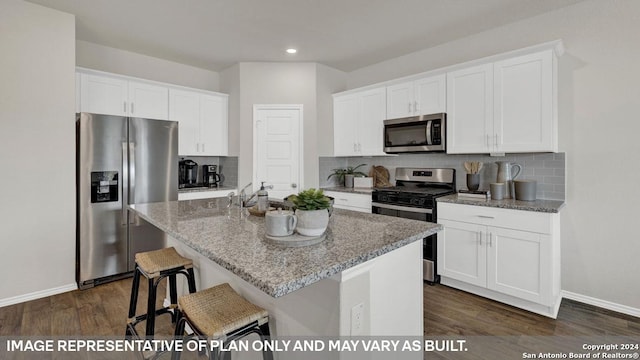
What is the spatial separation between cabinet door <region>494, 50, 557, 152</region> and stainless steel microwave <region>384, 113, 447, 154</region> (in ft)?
1.85

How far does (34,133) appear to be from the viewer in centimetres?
282

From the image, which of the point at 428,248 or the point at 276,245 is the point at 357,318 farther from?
the point at 428,248

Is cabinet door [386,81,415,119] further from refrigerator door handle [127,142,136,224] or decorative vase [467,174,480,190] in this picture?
refrigerator door handle [127,142,136,224]

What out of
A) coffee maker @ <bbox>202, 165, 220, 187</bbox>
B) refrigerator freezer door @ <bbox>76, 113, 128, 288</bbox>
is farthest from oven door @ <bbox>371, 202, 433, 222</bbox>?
refrigerator freezer door @ <bbox>76, 113, 128, 288</bbox>

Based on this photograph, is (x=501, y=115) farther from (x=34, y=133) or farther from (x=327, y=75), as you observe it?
(x=34, y=133)

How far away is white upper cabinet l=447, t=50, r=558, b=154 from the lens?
2662 mm

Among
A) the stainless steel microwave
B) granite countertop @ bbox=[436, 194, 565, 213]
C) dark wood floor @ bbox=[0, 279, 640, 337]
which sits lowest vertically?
dark wood floor @ bbox=[0, 279, 640, 337]

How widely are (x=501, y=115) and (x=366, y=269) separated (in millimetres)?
2473

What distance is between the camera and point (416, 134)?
11.8 ft

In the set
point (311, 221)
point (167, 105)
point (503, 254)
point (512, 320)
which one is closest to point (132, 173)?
point (167, 105)

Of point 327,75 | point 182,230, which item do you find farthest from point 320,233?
point 327,75

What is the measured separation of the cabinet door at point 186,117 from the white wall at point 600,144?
160 inches

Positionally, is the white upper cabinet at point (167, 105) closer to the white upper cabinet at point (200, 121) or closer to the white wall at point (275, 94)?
the white upper cabinet at point (200, 121)

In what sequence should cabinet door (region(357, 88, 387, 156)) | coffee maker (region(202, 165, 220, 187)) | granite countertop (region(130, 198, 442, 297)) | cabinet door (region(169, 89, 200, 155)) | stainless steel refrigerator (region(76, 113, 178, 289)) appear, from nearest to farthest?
granite countertop (region(130, 198, 442, 297)) < stainless steel refrigerator (region(76, 113, 178, 289)) < cabinet door (region(357, 88, 387, 156)) < cabinet door (region(169, 89, 200, 155)) < coffee maker (region(202, 165, 220, 187))
